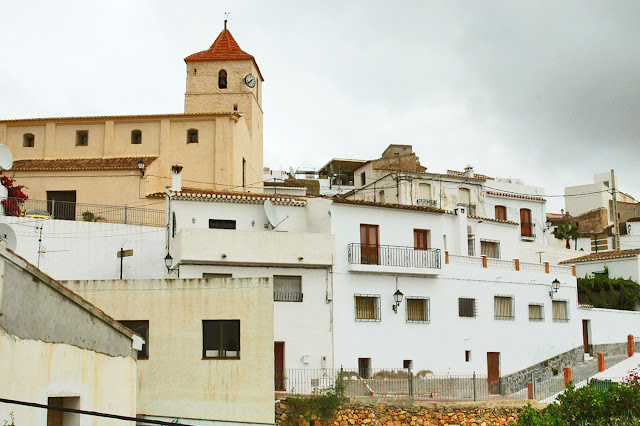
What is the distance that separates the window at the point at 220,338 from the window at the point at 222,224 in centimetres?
870

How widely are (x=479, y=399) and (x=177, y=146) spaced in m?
22.8

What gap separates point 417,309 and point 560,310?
29.4ft

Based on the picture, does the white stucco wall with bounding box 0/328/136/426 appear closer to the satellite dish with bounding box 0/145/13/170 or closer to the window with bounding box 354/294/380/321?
the window with bounding box 354/294/380/321

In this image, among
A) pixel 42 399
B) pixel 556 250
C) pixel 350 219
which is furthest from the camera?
pixel 556 250

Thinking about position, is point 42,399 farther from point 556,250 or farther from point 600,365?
point 556,250

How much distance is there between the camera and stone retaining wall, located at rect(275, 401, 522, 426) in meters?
24.7

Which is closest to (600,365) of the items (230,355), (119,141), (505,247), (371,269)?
(505,247)

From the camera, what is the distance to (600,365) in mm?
33719

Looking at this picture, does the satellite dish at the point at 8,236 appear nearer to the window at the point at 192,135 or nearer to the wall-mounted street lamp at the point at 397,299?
the wall-mounted street lamp at the point at 397,299

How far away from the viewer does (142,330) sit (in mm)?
21359

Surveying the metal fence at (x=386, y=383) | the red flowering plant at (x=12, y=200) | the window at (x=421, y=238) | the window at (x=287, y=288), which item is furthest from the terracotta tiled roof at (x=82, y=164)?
the metal fence at (x=386, y=383)

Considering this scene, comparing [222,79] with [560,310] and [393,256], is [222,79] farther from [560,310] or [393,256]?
[560,310]

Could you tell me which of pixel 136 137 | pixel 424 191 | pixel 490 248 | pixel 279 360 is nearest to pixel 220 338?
pixel 279 360

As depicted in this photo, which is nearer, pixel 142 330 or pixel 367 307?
pixel 142 330
